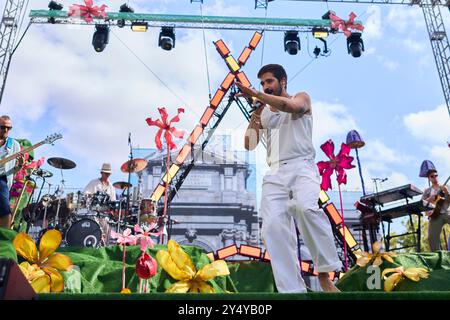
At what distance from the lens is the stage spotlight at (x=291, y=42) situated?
40.1 feet

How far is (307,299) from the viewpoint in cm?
115

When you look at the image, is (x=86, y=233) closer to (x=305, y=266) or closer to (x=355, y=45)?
Result: (x=305, y=266)

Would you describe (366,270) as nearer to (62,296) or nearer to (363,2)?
(62,296)

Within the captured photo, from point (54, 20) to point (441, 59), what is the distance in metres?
11.6

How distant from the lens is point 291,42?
1225 centimetres

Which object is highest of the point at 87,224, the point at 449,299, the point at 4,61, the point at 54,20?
the point at 54,20

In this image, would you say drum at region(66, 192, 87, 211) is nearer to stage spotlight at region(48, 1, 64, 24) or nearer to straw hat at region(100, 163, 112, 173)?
straw hat at region(100, 163, 112, 173)

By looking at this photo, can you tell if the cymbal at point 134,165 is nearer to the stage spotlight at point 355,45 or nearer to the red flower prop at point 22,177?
the red flower prop at point 22,177

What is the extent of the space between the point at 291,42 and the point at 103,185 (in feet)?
23.9

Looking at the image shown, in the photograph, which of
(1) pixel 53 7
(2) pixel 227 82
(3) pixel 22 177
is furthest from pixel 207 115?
(1) pixel 53 7

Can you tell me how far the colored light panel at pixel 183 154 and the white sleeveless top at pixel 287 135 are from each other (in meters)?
6.74

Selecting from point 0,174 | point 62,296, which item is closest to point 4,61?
point 0,174

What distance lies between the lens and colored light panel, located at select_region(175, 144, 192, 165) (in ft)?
31.2

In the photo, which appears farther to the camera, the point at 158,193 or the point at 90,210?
the point at 158,193
